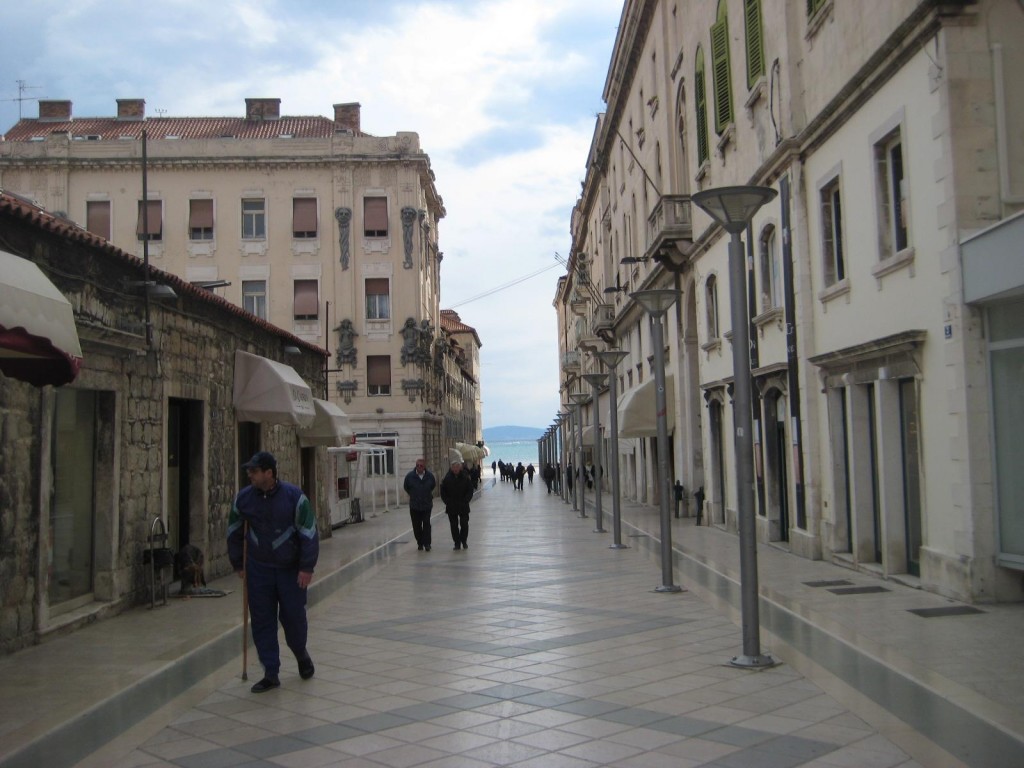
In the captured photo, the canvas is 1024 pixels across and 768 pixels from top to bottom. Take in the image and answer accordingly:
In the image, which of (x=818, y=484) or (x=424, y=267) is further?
(x=424, y=267)

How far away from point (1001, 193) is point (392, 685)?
7902 mm

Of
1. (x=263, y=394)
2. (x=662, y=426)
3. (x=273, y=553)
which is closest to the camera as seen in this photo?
(x=273, y=553)

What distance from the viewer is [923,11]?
1086 centimetres

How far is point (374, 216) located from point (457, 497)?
1178 inches

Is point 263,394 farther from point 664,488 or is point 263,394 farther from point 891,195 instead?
point 891,195

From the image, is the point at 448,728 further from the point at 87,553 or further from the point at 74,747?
the point at 87,553

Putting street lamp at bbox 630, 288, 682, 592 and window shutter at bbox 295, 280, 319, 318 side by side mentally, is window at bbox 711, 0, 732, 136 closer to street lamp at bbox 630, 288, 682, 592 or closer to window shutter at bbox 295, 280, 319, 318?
street lamp at bbox 630, 288, 682, 592

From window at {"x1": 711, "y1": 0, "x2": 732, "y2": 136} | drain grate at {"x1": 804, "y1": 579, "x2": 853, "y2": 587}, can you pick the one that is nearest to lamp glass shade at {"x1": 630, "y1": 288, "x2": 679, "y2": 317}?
drain grate at {"x1": 804, "y1": 579, "x2": 853, "y2": 587}

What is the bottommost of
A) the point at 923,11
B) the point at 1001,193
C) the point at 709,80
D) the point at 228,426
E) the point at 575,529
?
the point at 575,529

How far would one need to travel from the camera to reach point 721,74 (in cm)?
2056

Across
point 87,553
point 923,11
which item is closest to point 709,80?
point 923,11

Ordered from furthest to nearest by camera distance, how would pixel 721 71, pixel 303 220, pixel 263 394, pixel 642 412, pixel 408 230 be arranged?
pixel 408 230 < pixel 303 220 < pixel 642 412 < pixel 721 71 < pixel 263 394

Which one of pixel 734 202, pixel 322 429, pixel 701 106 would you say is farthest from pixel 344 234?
pixel 734 202

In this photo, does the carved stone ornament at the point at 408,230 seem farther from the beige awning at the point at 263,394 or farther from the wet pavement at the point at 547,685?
the wet pavement at the point at 547,685
